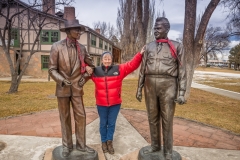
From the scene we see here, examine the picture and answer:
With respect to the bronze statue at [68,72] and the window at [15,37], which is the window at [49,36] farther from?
the bronze statue at [68,72]

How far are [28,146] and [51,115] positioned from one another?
215 cm

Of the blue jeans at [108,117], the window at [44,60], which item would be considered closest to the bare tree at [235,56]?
the window at [44,60]

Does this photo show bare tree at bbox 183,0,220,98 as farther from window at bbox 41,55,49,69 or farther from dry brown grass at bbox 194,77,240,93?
window at bbox 41,55,49,69

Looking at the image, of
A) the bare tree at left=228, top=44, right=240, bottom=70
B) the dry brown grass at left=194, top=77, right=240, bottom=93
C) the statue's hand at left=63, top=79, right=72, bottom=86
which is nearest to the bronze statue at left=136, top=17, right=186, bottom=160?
the statue's hand at left=63, top=79, right=72, bottom=86

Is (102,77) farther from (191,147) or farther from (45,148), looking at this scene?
(191,147)

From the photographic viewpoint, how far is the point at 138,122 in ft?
16.6

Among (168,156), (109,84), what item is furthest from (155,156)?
(109,84)

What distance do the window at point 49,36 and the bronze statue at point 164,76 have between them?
644 inches

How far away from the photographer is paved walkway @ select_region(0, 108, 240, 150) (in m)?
3.95

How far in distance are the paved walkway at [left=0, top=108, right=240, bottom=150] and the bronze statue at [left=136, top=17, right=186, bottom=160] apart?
4.57 feet

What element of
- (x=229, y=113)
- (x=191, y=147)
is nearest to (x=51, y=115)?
(x=191, y=147)

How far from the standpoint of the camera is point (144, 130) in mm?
4492

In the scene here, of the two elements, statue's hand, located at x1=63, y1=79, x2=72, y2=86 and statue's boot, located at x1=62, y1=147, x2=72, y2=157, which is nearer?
statue's hand, located at x1=63, y1=79, x2=72, y2=86

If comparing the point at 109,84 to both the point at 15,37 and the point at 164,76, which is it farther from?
the point at 15,37
